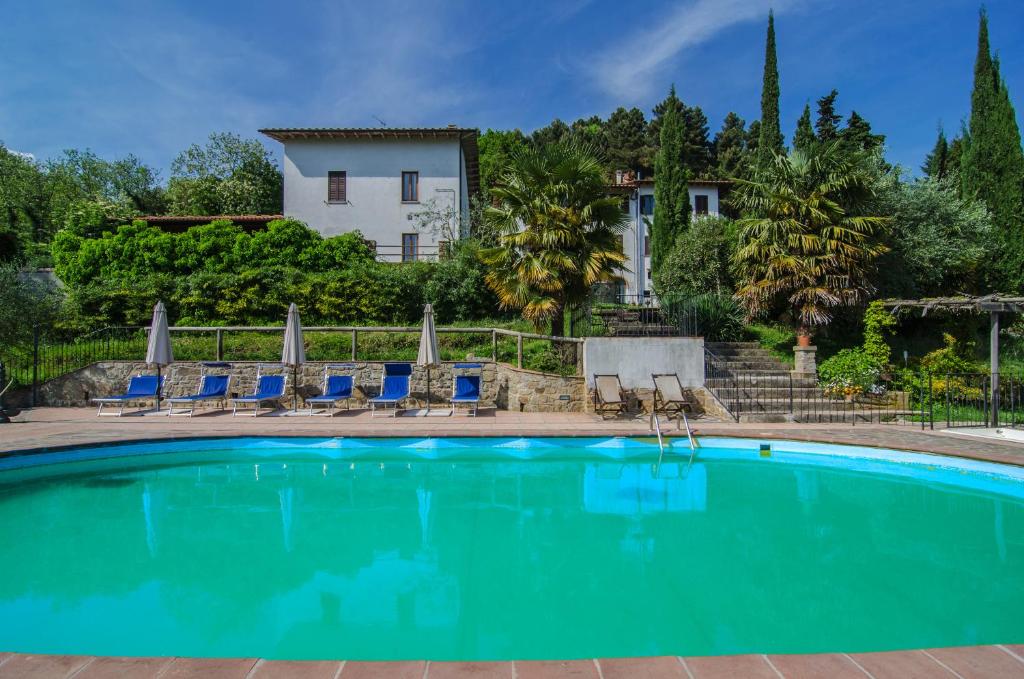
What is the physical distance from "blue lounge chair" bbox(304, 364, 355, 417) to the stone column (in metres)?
11.1

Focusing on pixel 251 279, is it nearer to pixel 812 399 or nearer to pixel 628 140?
pixel 812 399

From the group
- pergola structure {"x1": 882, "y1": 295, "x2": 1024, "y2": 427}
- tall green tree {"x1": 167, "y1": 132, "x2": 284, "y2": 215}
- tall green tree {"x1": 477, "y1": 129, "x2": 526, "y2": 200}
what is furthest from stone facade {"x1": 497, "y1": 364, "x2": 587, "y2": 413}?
tall green tree {"x1": 477, "y1": 129, "x2": 526, "y2": 200}

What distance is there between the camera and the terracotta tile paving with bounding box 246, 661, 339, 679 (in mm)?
2643

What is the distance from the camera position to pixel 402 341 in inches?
581

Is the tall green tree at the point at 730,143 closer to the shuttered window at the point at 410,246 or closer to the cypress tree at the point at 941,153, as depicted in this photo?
the cypress tree at the point at 941,153

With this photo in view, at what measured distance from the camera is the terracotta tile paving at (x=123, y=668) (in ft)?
8.76

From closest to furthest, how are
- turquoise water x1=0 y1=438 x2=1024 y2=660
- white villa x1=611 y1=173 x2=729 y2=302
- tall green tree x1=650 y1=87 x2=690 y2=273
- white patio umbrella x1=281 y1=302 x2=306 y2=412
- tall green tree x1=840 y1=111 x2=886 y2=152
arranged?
turquoise water x1=0 y1=438 x2=1024 y2=660
white patio umbrella x1=281 y1=302 x2=306 y2=412
tall green tree x1=650 y1=87 x2=690 y2=273
white villa x1=611 y1=173 x2=729 y2=302
tall green tree x1=840 y1=111 x2=886 y2=152

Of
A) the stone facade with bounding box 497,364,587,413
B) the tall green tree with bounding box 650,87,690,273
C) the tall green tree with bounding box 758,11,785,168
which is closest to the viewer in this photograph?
the stone facade with bounding box 497,364,587,413

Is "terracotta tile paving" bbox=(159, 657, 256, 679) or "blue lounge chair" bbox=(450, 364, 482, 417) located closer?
"terracotta tile paving" bbox=(159, 657, 256, 679)

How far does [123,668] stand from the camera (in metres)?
2.75

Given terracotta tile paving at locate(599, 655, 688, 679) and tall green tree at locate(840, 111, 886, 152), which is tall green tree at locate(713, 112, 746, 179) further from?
terracotta tile paving at locate(599, 655, 688, 679)

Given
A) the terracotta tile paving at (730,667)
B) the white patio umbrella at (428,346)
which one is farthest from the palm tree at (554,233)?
the terracotta tile paving at (730,667)

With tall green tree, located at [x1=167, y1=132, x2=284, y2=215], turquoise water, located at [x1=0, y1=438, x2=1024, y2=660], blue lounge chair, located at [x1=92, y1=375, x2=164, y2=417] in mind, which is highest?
tall green tree, located at [x1=167, y1=132, x2=284, y2=215]

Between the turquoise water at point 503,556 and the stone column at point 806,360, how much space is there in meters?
5.27
